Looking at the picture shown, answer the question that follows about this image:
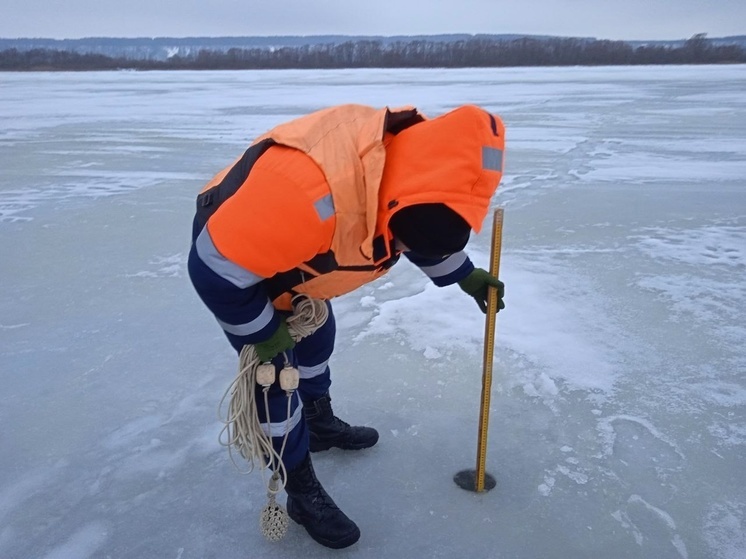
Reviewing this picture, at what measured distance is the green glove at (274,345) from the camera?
175cm

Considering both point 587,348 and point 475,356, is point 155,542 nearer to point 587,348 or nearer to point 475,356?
point 475,356

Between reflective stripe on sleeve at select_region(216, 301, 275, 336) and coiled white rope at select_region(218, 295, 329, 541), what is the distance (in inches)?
4.6

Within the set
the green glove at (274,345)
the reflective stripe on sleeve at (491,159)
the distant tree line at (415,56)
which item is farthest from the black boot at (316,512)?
the distant tree line at (415,56)

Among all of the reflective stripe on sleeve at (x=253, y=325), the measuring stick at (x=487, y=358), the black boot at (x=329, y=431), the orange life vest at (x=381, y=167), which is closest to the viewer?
the orange life vest at (x=381, y=167)

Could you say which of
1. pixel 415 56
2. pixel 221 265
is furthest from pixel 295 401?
pixel 415 56

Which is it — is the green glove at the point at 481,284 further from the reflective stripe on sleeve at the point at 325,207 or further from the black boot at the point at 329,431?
the reflective stripe on sleeve at the point at 325,207

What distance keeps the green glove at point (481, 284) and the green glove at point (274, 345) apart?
2.43 feet

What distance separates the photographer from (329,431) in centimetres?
235

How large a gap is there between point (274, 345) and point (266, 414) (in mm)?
276

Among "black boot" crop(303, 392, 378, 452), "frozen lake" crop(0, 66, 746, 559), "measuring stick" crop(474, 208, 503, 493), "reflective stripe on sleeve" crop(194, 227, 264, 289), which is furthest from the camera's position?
"black boot" crop(303, 392, 378, 452)

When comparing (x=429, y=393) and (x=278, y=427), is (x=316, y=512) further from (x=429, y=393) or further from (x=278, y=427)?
(x=429, y=393)

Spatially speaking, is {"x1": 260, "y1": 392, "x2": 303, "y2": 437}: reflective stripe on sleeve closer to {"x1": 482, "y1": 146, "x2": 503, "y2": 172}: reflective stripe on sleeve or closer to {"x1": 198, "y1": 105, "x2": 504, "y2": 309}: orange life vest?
{"x1": 198, "y1": 105, "x2": 504, "y2": 309}: orange life vest

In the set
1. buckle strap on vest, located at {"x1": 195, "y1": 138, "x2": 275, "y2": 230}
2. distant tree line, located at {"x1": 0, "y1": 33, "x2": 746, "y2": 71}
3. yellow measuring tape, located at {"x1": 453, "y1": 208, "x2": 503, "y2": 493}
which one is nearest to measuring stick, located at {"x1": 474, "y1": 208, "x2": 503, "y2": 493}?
yellow measuring tape, located at {"x1": 453, "y1": 208, "x2": 503, "y2": 493}

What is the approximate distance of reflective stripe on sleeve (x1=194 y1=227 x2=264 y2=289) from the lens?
5.05 feet
